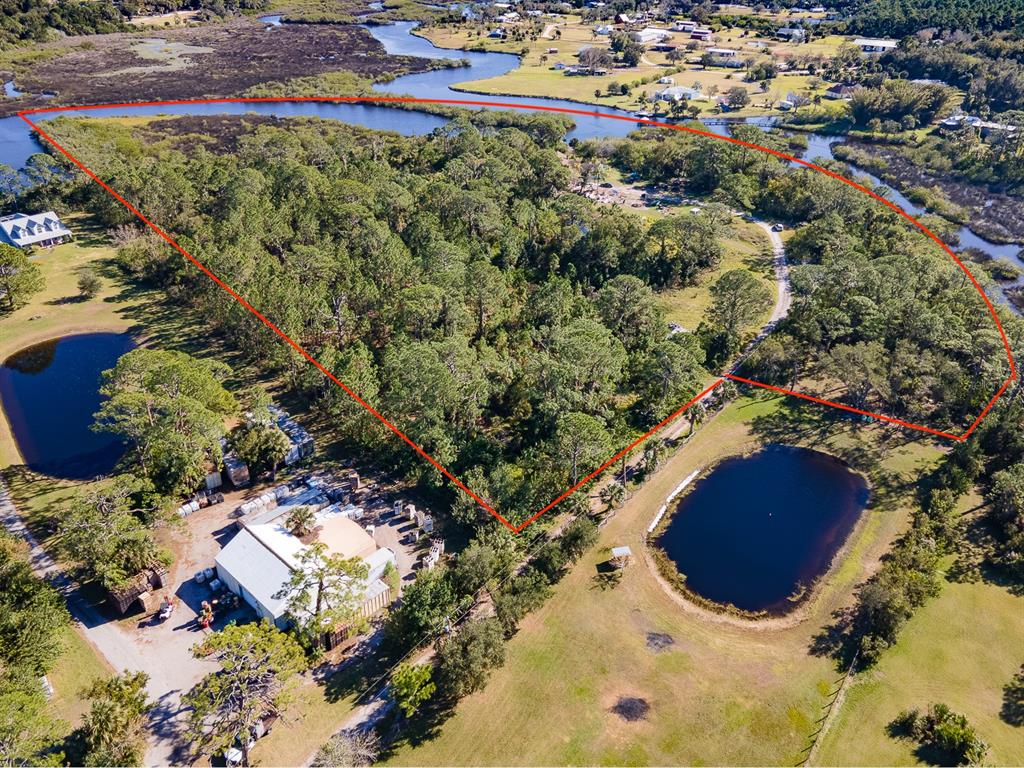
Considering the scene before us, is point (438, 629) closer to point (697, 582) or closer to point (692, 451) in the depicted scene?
point (697, 582)

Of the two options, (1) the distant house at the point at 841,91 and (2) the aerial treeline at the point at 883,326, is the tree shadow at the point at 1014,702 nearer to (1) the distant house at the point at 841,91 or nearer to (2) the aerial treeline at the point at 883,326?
(2) the aerial treeline at the point at 883,326

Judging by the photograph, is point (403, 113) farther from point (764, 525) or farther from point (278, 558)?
point (278, 558)

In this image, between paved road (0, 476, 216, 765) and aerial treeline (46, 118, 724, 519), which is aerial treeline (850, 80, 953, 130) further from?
paved road (0, 476, 216, 765)

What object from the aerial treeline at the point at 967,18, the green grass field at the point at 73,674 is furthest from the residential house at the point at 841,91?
the green grass field at the point at 73,674

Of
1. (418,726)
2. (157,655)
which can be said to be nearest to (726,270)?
(418,726)

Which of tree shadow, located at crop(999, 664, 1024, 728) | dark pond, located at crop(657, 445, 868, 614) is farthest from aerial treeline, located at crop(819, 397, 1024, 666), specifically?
tree shadow, located at crop(999, 664, 1024, 728)

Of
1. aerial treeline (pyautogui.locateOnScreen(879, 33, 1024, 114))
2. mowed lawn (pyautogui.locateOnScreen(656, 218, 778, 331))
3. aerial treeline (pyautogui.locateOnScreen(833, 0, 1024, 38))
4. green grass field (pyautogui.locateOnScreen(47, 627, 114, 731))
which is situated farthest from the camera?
aerial treeline (pyautogui.locateOnScreen(833, 0, 1024, 38))
